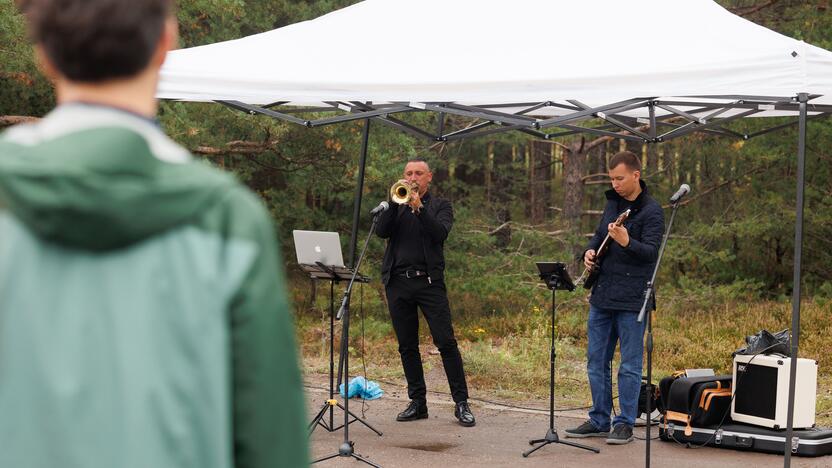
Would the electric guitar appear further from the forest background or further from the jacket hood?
the jacket hood

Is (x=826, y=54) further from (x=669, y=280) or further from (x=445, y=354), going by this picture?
(x=669, y=280)

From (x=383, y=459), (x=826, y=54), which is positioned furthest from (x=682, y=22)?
(x=383, y=459)

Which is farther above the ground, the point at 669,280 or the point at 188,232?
the point at 188,232

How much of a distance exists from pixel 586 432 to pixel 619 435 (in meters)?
0.29

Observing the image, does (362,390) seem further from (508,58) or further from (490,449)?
(508,58)

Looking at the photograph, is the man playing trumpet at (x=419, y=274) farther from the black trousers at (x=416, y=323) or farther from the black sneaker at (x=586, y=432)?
the black sneaker at (x=586, y=432)

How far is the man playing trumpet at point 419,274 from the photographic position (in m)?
7.55

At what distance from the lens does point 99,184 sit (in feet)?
4.17

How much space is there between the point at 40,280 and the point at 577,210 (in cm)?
1519

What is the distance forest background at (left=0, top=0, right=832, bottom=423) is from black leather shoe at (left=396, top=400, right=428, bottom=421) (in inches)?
58.5

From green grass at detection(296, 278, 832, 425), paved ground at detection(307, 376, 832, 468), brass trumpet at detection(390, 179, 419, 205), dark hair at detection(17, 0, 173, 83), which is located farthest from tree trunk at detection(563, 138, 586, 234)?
dark hair at detection(17, 0, 173, 83)

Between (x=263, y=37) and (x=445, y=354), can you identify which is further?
(x=445, y=354)

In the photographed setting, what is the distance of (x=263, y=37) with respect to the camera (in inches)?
270

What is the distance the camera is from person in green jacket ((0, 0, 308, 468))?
4.35 feet
